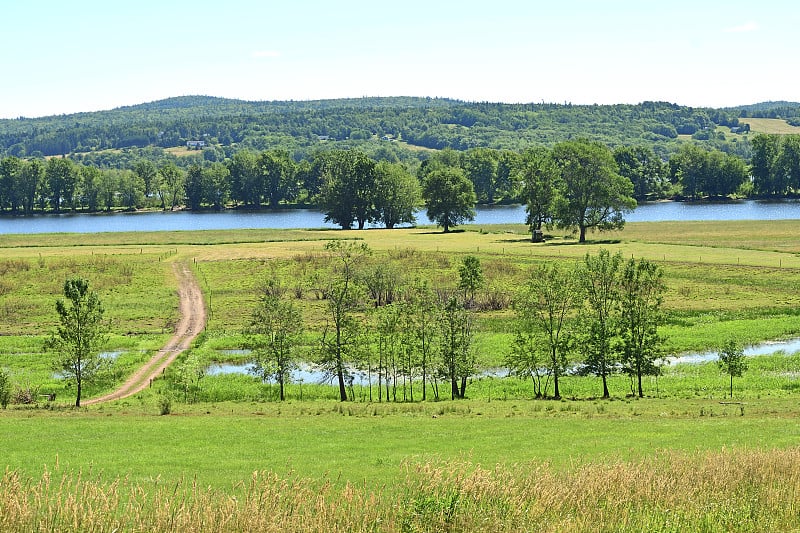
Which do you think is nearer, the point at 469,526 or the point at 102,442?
the point at 469,526

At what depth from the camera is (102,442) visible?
25.1 metres

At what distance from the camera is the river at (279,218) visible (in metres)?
155

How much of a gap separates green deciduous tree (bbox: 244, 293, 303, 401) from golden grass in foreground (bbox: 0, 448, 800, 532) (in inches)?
1042

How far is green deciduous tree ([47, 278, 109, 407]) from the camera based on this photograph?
127ft

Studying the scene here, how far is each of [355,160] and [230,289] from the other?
8143 centimetres

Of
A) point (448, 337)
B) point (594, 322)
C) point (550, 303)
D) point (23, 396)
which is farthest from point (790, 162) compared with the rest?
point (23, 396)

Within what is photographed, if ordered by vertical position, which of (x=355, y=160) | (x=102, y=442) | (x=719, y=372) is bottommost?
(x=719, y=372)

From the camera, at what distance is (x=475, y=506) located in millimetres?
14000

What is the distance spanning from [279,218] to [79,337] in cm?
14722

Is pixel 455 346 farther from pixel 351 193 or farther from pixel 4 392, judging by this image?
pixel 351 193

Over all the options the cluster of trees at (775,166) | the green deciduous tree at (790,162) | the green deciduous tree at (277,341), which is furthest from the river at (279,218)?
the green deciduous tree at (277,341)

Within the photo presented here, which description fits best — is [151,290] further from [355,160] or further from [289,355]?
[355,160]

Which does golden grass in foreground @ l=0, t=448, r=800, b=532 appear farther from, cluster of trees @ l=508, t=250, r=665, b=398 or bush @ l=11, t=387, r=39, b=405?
bush @ l=11, t=387, r=39, b=405

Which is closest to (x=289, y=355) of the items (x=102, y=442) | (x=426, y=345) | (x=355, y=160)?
(x=426, y=345)
